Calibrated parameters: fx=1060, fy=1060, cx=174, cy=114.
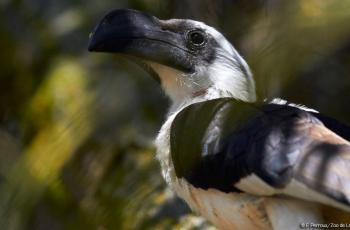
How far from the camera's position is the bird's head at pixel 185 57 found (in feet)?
12.8

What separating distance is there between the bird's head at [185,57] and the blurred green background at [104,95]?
67 centimetres

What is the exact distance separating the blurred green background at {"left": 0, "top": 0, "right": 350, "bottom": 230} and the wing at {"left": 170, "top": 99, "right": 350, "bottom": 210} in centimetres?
122

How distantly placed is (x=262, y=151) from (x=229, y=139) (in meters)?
0.19

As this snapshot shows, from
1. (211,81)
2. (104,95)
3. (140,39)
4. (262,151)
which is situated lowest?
(104,95)

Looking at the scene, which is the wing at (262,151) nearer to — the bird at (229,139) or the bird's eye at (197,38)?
the bird at (229,139)

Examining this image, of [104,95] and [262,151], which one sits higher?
[262,151]

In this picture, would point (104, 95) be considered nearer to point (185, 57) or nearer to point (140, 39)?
point (185, 57)

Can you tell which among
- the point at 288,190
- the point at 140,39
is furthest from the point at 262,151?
the point at 140,39

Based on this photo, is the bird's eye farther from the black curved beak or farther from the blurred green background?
the blurred green background

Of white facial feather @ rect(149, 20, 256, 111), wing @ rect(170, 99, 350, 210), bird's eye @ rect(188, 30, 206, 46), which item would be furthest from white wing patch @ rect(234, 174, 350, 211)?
bird's eye @ rect(188, 30, 206, 46)

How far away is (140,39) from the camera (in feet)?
12.8

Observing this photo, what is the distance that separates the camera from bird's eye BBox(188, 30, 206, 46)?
4.09 metres

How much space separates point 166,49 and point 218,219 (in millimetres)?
747

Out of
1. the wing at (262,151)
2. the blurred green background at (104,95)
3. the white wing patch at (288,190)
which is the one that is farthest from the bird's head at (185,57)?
the white wing patch at (288,190)
